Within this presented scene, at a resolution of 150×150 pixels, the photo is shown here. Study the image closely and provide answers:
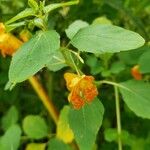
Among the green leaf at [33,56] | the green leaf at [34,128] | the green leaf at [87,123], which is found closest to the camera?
the green leaf at [33,56]

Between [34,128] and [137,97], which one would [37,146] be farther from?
[137,97]

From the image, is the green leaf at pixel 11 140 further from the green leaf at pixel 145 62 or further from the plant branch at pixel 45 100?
the green leaf at pixel 145 62

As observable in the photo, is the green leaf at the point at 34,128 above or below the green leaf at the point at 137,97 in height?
below

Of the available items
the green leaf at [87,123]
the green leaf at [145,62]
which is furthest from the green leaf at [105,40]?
the green leaf at [145,62]

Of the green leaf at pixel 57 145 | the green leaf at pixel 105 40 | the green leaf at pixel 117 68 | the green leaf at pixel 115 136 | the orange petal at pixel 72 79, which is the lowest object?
the green leaf at pixel 115 136

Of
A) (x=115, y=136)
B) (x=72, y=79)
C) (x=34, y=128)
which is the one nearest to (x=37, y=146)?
(x=34, y=128)

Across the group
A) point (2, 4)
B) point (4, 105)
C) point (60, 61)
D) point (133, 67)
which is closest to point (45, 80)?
point (4, 105)
